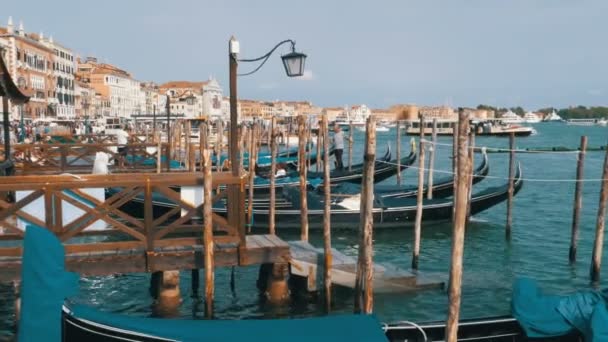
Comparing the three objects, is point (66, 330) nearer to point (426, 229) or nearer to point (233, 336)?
point (233, 336)

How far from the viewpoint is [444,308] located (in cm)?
671

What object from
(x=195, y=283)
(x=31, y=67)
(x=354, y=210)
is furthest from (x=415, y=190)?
(x=31, y=67)

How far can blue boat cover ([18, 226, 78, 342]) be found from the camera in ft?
11.5

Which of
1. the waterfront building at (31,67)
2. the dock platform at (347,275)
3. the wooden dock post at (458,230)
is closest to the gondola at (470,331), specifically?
the wooden dock post at (458,230)

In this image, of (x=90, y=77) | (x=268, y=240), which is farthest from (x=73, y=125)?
(x=268, y=240)

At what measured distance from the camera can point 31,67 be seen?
4056cm

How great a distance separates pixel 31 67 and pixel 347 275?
3988 centimetres

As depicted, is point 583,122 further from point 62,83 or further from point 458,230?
point 458,230

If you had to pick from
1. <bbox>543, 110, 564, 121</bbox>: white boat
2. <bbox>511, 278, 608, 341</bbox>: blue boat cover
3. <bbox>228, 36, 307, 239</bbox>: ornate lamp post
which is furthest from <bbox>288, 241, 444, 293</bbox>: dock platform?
<bbox>543, 110, 564, 121</bbox>: white boat

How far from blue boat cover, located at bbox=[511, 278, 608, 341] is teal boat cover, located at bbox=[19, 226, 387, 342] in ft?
4.03

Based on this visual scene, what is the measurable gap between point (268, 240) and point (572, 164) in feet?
77.5

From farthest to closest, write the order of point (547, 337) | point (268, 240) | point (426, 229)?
point (426, 229)
point (268, 240)
point (547, 337)

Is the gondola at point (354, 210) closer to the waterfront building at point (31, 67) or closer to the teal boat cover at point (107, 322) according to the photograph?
the teal boat cover at point (107, 322)

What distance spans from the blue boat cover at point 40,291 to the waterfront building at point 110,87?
55.9 meters
